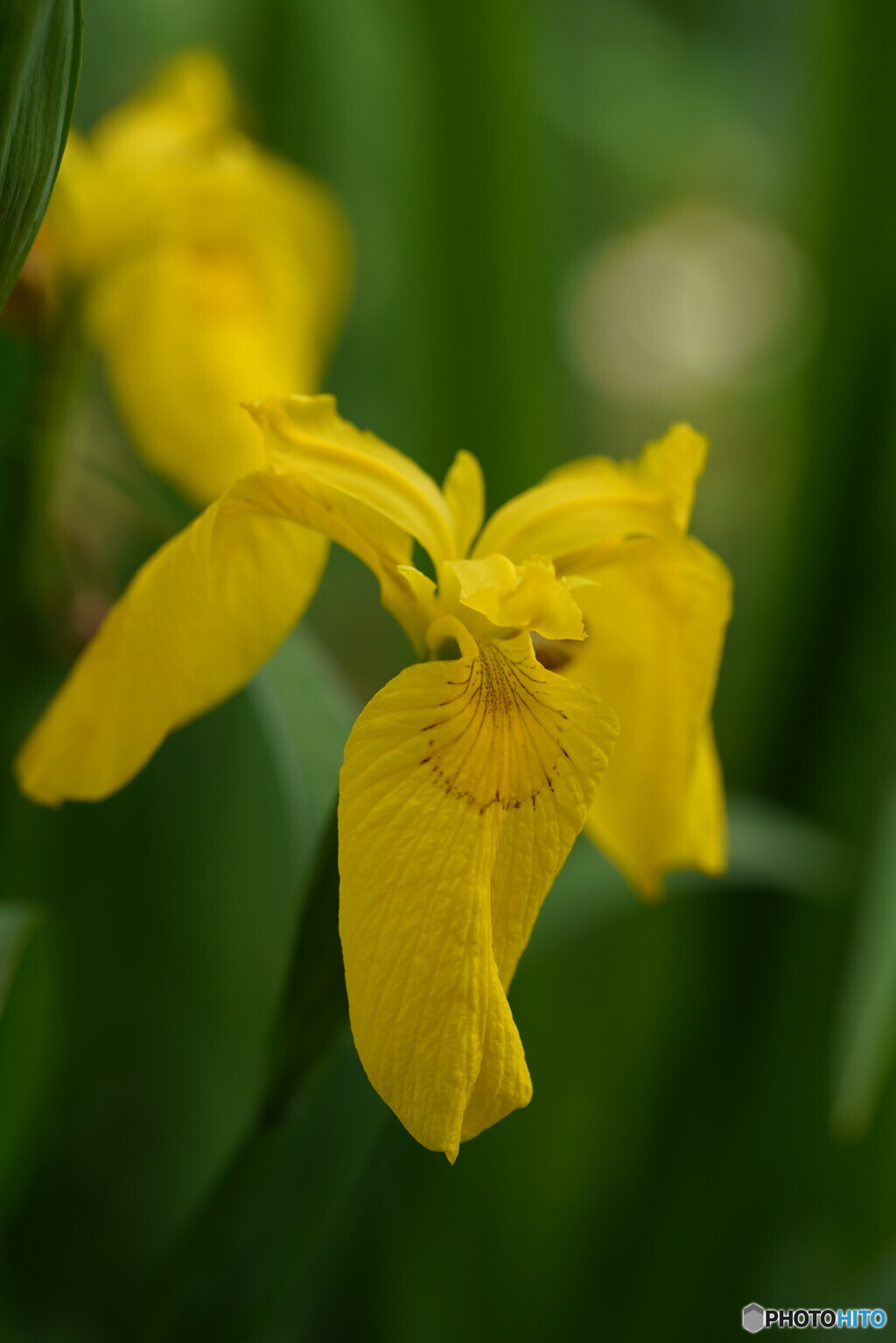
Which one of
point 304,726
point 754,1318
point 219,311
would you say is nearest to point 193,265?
point 219,311

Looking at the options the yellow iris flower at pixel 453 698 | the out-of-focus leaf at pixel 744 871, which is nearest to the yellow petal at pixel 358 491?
the yellow iris flower at pixel 453 698

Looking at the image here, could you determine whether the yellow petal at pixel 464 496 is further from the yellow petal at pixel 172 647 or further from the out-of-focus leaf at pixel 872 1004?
the out-of-focus leaf at pixel 872 1004

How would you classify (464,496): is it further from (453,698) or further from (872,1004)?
(872,1004)

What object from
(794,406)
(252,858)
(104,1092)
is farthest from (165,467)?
(794,406)

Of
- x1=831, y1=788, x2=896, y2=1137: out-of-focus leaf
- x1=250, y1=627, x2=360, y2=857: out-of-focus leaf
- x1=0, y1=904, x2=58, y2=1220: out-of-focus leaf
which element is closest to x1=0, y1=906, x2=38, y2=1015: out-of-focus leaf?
x1=0, y1=904, x2=58, y2=1220: out-of-focus leaf

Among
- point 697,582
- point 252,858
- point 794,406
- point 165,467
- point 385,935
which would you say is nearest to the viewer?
point 385,935

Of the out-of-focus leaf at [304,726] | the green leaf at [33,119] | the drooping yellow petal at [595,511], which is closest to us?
the green leaf at [33,119]

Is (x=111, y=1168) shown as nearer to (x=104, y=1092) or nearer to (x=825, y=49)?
(x=104, y=1092)
